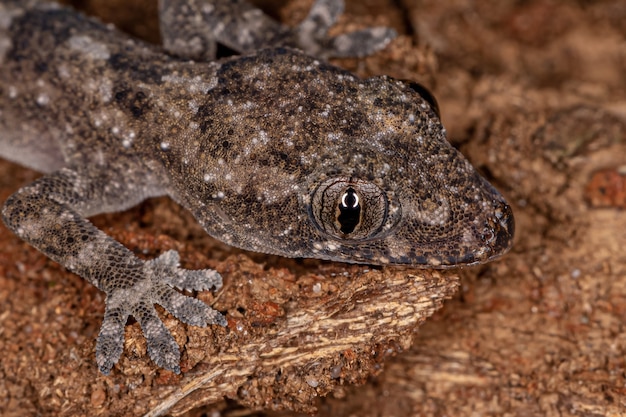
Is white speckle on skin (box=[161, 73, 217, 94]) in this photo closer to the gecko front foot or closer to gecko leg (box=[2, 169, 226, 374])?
gecko leg (box=[2, 169, 226, 374])

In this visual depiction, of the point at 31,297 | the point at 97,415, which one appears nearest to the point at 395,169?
the point at 97,415

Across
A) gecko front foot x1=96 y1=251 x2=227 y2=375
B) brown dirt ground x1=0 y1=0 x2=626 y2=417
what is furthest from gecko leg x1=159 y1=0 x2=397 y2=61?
gecko front foot x1=96 y1=251 x2=227 y2=375

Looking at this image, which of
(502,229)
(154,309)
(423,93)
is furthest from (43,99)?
(502,229)

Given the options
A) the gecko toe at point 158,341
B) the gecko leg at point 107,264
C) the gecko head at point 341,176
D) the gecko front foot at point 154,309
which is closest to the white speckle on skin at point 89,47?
the gecko leg at point 107,264

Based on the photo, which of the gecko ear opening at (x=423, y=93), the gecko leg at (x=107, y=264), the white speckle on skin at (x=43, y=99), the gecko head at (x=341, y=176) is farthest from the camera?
the white speckle on skin at (x=43, y=99)

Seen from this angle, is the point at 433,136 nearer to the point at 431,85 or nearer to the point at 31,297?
the point at 431,85

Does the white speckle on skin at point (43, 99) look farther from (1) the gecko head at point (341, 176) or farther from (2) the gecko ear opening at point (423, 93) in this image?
(2) the gecko ear opening at point (423, 93)

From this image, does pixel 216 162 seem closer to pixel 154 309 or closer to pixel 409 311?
pixel 154 309
